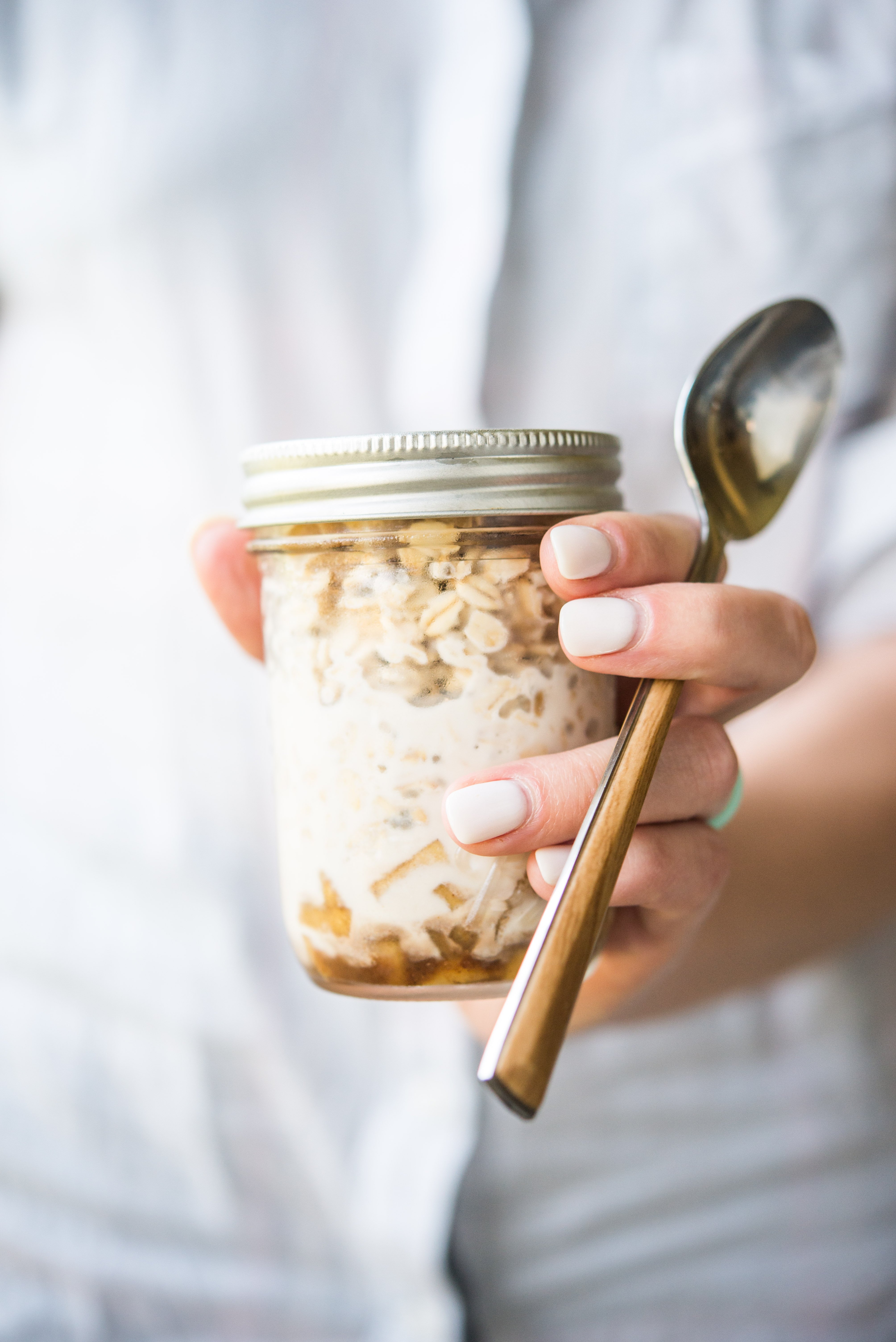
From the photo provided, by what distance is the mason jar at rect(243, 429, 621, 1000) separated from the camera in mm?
388

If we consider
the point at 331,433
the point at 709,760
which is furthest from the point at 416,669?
the point at 331,433

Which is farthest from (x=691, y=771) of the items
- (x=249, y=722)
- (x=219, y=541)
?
(x=249, y=722)

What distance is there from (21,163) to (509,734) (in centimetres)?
66

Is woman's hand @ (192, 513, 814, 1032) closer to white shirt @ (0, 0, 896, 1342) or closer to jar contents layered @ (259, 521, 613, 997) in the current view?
jar contents layered @ (259, 521, 613, 997)

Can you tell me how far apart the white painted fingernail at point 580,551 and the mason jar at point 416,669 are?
0.05 feet

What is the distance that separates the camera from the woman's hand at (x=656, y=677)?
39cm

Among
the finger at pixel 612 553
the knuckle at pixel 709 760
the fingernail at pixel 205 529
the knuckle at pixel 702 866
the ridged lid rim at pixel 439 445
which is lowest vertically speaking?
the knuckle at pixel 702 866

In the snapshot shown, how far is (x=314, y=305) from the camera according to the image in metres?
0.86

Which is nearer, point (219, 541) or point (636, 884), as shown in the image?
point (636, 884)

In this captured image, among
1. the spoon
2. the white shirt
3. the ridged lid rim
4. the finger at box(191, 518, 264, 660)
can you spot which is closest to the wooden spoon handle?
the spoon

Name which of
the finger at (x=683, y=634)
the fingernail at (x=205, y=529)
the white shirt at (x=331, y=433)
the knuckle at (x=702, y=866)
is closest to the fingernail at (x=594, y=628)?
the finger at (x=683, y=634)

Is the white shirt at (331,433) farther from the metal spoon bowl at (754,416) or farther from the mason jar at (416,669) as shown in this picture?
the mason jar at (416,669)

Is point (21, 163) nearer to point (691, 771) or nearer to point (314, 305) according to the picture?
point (314, 305)

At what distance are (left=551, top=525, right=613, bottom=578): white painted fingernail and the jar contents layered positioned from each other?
0.02 meters
